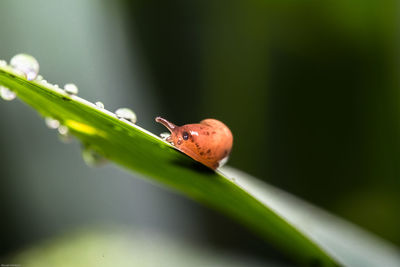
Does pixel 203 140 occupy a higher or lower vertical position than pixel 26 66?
higher

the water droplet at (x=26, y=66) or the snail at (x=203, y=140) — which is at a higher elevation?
the snail at (x=203, y=140)

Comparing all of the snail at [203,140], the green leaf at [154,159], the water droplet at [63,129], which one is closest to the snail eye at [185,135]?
the snail at [203,140]

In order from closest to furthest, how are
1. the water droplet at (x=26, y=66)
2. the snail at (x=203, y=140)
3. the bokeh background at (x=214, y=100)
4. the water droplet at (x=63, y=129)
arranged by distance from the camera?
the water droplet at (x=26, y=66) < the water droplet at (x=63, y=129) < the snail at (x=203, y=140) < the bokeh background at (x=214, y=100)

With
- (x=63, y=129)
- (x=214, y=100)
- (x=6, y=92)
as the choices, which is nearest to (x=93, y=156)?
(x=63, y=129)

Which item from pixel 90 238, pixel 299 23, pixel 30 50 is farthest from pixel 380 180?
pixel 30 50

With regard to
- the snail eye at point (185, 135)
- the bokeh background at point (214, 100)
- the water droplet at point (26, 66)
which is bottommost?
the water droplet at point (26, 66)

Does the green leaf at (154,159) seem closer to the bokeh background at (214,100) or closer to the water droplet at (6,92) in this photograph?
the water droplet at (6,92)

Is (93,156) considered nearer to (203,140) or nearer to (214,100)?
(203,140)

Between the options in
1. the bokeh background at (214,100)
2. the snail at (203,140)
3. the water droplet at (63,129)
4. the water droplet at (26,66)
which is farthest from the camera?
the bokeh background at (214,100)
